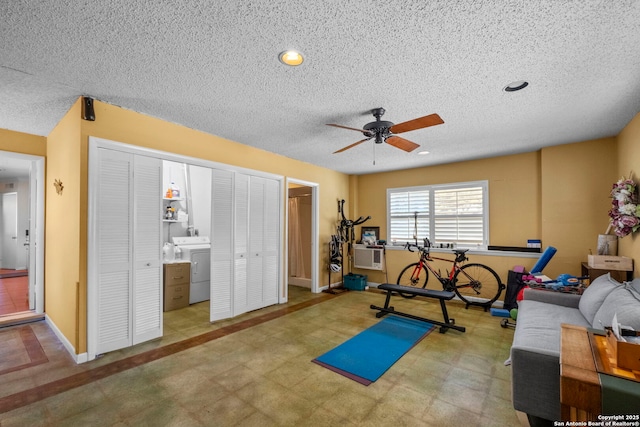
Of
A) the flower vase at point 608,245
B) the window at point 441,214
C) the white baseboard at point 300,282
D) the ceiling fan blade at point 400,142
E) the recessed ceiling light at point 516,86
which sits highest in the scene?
the recessed ceiling light at point 516,86

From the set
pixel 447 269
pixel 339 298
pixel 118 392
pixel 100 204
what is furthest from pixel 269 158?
pixel 447 269

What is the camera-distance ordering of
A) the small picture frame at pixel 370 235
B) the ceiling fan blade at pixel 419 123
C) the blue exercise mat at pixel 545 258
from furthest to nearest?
the small picture frame at pixel 370 235 → the blue exercise mat at pixel 545 258 → the ceiling fan blade at pixel 419 123

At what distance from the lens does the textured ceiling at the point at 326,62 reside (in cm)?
168

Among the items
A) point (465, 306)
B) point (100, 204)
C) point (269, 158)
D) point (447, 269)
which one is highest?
point (269, 158)

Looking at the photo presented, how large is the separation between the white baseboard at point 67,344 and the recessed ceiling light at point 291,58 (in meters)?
3.41

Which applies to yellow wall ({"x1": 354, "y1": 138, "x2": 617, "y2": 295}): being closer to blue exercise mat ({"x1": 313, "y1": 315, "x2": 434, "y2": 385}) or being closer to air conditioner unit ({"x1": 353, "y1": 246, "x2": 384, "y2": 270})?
air conditioner unit ({"x1": 353, "y1": 246, "x2": 384, "y2": 270})

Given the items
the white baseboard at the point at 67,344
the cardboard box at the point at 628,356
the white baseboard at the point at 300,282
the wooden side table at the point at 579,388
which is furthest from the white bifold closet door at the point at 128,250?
the cardboard box at the point at 628,356

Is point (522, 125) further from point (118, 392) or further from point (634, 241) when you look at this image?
point (118, 392)

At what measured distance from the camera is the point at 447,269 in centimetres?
544

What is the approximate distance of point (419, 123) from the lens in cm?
264

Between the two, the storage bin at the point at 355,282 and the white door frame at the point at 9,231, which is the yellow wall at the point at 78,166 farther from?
the white door frame at the point at 9,231

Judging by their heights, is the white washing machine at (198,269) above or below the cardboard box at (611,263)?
below

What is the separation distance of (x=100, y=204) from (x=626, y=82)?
16.8ft

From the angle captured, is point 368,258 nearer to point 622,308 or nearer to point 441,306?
point 441,306
